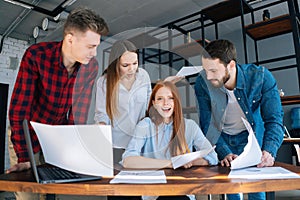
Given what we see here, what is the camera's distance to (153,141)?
0.81 m

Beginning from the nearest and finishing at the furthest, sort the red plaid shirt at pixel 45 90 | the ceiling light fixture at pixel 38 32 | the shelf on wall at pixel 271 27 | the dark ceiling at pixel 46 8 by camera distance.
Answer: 1. the red plaid shirt at pixel 45 90
2. the shelf on wall at pixel 271 27
3. the dark ceiling at pixel 46 8
4. the ceiling light fixture at pixel 38 32

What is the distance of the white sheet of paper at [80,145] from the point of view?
0.50m

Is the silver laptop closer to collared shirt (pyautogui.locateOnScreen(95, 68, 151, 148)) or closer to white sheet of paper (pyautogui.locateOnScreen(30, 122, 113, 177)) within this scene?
white sheet of paper (pyautogui.locateOnScreen(30, 122, 113, 177))

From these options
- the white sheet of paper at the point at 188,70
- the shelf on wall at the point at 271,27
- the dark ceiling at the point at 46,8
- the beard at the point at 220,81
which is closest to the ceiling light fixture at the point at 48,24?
the dark ceiling at the point at 46,8

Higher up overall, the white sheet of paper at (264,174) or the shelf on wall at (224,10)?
the shelf on wall at (224,10)

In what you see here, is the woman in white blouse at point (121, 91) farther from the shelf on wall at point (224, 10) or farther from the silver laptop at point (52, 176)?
the shelf on wall at point (224, 10)

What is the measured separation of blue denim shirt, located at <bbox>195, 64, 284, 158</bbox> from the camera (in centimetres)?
83

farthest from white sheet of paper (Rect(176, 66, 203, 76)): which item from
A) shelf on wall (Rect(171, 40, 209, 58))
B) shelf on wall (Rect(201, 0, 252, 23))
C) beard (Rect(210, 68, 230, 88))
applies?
shelf on wall (Rect(201, 0, 252, 23))

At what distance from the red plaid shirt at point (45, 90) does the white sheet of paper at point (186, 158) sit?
0.32 meters

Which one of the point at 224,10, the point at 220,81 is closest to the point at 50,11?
the point at 224,10

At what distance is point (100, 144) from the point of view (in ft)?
1.64

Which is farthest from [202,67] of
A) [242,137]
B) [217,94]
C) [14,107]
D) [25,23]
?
[25,23]

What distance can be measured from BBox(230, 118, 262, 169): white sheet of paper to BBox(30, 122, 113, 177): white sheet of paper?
0.37 metres

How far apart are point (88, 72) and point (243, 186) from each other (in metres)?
0.54
